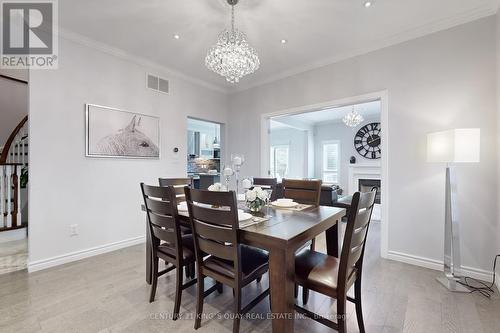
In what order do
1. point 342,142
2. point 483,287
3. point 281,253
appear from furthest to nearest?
point 342,142
point 483,287
point 281,253

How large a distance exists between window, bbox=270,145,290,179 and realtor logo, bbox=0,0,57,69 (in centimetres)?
675

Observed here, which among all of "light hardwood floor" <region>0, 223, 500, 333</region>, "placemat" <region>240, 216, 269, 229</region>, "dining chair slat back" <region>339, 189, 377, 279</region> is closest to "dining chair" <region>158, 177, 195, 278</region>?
"light hardwood floor" <region>0, 223, 500, 333</region>

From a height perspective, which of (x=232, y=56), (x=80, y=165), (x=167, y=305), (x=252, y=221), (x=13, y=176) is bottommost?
(x=167, y=305)

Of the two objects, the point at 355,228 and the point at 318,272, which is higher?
the point at 355,228

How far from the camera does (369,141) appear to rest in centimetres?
679

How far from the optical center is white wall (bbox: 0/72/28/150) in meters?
4.12

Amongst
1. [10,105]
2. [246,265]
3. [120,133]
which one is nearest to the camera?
[246,265]

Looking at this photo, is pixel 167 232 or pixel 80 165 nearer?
pixel 167 232

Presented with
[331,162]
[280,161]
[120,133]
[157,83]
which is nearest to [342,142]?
[331,162]

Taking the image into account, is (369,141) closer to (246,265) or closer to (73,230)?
(246,265)

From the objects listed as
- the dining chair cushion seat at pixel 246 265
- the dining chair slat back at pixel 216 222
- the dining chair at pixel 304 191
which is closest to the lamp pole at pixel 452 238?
the dining chair at pixel 304 191

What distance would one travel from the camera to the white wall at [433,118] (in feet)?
7.88

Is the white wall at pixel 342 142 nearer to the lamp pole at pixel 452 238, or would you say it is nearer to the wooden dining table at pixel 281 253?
the lamp pole at pixel 452 238

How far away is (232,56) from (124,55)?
2016 millimetres
